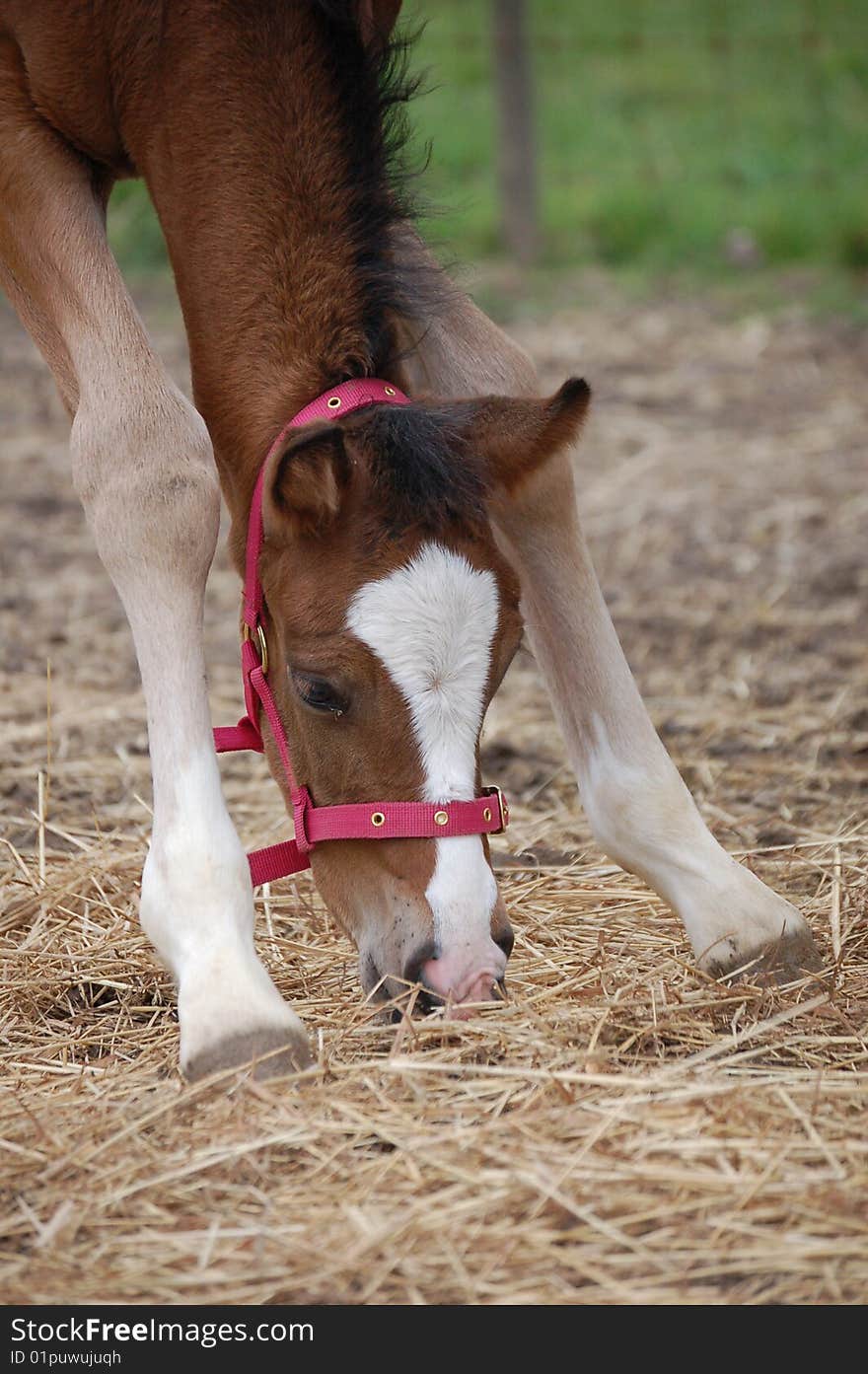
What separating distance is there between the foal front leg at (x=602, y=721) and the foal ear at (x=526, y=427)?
113 mm

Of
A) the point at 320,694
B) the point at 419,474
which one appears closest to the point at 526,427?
the point at 419,474

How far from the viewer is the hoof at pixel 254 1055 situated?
247cm

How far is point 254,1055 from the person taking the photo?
2.48 metres

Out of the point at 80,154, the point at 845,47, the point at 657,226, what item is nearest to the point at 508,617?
the point at 80,154

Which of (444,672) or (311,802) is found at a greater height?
(444,672)

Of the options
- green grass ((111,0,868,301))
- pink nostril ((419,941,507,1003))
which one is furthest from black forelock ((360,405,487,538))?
green grass ((111,0,868,301))

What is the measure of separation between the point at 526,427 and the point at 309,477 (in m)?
0.43

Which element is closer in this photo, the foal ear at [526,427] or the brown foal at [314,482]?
the brown foal at [314,482]

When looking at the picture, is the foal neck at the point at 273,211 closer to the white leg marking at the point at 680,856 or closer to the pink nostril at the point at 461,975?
the white leg marking at the point at 680,856

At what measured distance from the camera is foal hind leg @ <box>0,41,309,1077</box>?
100 inches

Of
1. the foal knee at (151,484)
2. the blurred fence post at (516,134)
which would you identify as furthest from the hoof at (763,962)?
the blurred fence post at (516,134)

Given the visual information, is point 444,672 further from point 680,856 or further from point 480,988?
point 680,856
